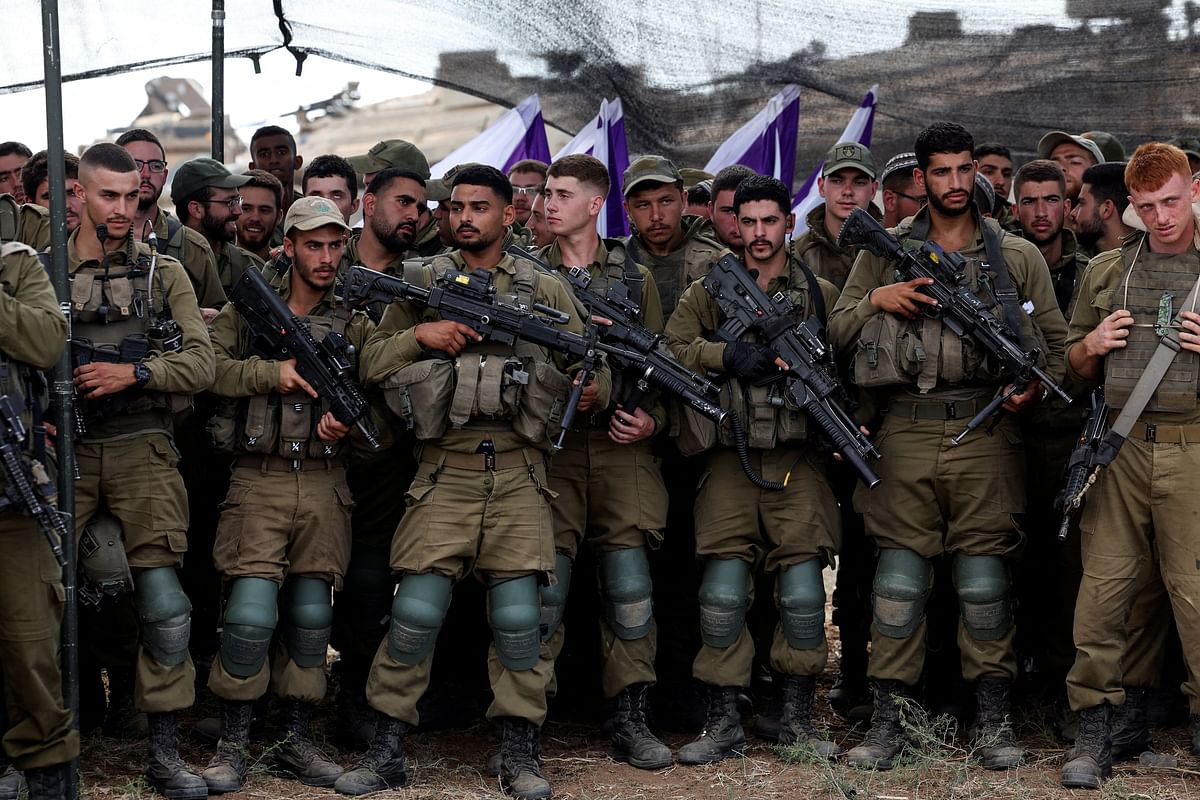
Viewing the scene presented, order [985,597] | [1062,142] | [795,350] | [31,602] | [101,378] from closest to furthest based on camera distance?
[31,602] < [101,378] < [985,597] < [795,350] < [1062,142]

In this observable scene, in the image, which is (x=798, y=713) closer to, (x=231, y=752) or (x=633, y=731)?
(x=633, y=731)

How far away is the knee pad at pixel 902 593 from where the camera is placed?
6625mm

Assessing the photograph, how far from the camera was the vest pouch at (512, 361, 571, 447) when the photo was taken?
626cm

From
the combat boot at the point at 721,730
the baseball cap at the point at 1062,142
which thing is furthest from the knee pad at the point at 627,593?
the baseball cap at the point at 1062,142

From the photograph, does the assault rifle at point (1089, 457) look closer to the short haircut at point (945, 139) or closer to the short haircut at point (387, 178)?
the short haircut at point (945, 139)

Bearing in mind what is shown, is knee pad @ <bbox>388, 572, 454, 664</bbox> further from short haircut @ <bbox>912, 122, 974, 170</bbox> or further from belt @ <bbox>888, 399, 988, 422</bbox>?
short haircut @ <bbox>912, 122, 974, 170</bbox>

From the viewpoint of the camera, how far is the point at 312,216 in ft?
21.5

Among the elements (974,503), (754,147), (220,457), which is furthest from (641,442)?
(754,147)

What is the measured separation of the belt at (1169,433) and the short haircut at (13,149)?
19.2 feet

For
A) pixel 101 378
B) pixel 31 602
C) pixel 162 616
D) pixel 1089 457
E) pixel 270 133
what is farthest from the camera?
pixel 270 133

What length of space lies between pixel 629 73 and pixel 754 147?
3.00ft

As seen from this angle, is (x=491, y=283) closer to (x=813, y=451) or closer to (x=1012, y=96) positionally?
(x=813, y=451)

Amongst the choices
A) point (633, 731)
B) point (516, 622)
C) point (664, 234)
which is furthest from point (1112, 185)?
point (516, 622)

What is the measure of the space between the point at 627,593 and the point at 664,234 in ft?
6.27
